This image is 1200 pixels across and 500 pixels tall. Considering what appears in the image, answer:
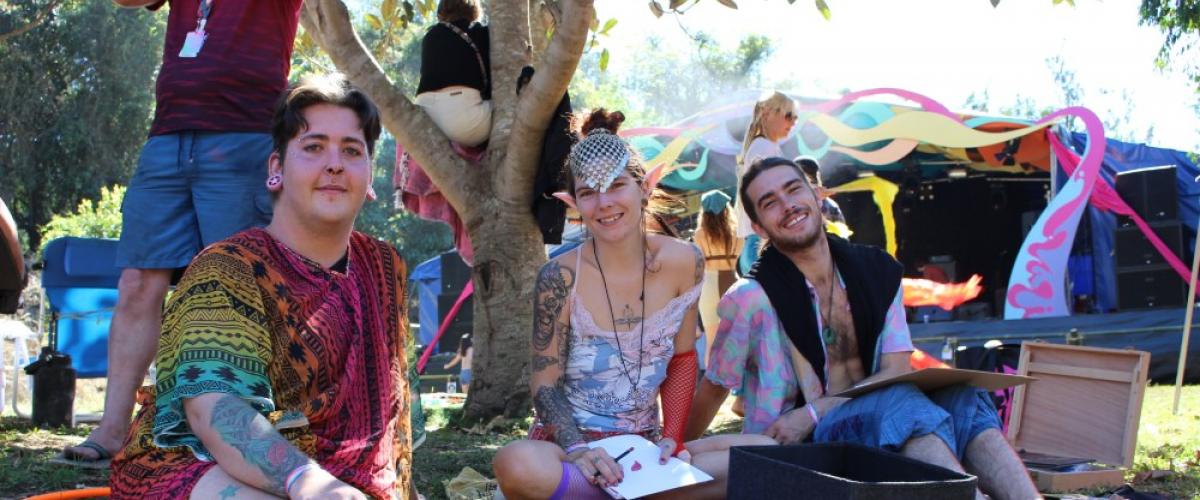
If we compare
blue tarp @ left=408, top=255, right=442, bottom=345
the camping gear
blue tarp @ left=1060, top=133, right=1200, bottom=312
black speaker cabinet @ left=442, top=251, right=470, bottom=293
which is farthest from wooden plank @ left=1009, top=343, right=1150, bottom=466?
blue tarp @ left=408, top=255, right=442, bottom=345

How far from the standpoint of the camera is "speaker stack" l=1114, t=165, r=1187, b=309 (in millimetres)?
11852

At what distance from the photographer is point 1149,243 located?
40.3 ft

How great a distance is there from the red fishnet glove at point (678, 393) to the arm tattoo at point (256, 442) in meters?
1.48

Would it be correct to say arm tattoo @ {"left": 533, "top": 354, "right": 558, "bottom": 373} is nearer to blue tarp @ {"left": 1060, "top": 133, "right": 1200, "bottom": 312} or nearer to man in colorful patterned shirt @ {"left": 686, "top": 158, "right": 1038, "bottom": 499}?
man in colorful patterned shirt @ {"left": 686, "top": 158, "right": 1038, "bottom": 499}

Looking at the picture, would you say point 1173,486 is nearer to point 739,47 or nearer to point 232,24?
point 232,24

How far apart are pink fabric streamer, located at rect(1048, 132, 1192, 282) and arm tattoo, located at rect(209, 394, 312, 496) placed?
1136 centimetres

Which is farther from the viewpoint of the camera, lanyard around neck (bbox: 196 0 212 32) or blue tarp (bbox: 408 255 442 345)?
blue tarp (bbox: 408 255 442 345)

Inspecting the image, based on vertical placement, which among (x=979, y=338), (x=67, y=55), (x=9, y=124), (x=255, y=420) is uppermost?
(x=67, y=55)

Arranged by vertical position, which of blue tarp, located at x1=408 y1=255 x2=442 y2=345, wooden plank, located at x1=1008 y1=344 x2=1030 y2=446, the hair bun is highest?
the hair bun

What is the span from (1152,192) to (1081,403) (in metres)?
8.42

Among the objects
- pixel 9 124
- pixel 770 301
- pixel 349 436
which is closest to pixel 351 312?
pixel 349 436

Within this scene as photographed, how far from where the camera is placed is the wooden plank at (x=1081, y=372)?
484cm

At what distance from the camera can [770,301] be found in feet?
11.7

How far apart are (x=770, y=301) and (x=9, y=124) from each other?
23856 mm
